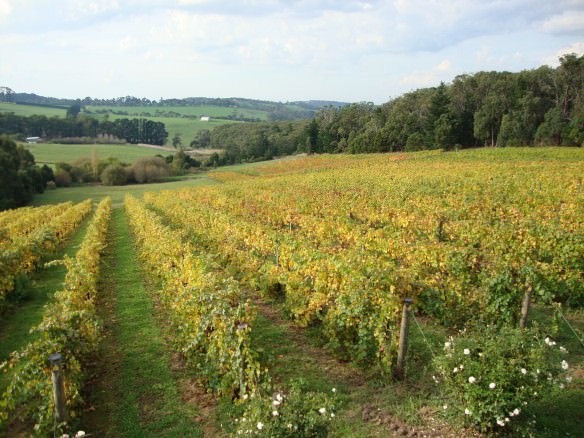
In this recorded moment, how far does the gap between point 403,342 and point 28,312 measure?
9.20 m

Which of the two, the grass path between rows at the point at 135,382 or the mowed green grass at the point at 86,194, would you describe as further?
the mowed green grass at the point at 86,194

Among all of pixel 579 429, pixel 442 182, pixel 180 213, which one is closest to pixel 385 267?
pixel 579 429

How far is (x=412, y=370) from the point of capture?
6332mm

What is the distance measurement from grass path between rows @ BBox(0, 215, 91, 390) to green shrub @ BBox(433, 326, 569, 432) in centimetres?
694

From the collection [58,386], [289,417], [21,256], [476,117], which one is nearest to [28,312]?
[21,256]

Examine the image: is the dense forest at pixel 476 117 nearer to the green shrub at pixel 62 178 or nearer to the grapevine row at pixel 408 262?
the grapevine row at pixel 408 262

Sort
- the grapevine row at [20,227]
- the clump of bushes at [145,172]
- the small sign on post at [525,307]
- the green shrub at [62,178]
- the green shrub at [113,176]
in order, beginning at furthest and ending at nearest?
the clump of bushes at [145,172] < the green shrub at [113,176] < the green shrub at [62,178] < the grapevine row at [20,227] < the small sign on post at [525,307]

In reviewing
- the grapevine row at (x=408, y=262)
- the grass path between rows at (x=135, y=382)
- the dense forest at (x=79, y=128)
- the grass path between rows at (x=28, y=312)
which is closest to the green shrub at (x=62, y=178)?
the dense forest at (x=79, y=128)

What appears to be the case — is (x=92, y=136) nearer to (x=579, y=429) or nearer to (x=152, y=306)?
(x=152, y=306)

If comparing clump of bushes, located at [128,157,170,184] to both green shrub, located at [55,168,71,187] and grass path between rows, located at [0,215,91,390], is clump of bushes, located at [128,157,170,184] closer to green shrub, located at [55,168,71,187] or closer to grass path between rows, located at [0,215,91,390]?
green shrub, located at [55,168,71,187]

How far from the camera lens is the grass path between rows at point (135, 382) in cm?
542

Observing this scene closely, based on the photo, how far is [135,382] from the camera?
650cm

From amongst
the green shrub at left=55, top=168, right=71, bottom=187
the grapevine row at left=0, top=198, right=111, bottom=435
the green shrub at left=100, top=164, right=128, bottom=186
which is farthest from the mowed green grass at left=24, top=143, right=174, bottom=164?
the grapevine row at left=0, top=198, right=111, bottom=435

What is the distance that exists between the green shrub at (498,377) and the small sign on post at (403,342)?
1.00 m
